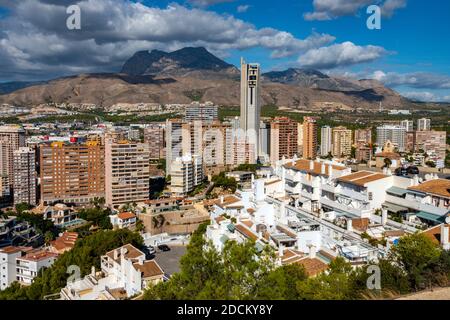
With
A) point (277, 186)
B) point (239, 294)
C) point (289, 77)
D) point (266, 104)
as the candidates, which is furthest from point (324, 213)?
point (289, 77)

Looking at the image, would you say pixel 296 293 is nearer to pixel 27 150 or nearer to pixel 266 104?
pixel 27 150

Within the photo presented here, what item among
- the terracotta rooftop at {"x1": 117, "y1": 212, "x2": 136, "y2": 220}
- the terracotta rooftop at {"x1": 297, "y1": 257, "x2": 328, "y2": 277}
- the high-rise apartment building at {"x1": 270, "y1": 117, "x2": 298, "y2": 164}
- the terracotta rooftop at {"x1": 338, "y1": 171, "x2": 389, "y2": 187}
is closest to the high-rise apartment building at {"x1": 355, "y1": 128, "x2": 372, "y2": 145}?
the high-rise apartment building at {"x1": 270, "y1": 117, "x2": 298, "y2": 164}

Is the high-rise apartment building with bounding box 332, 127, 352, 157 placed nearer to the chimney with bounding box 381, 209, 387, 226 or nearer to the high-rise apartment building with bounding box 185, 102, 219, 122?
the high-rise apartment building with bounding box 185, 102, 219, 122

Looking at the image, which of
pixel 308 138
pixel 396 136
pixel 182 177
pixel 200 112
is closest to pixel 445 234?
pixel 182 177

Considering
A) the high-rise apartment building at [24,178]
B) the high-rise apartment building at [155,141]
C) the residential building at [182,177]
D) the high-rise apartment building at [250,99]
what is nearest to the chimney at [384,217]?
the residential building at [182,177]

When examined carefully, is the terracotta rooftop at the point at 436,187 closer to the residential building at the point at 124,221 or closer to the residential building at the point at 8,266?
the residential building at the point at 8,266

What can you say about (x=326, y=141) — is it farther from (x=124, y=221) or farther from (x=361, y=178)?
(x=361, y=178)
